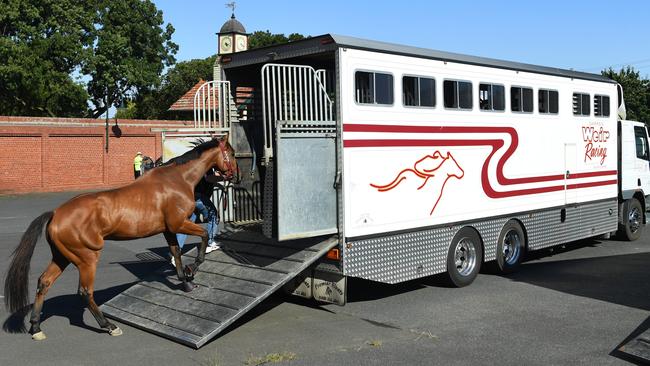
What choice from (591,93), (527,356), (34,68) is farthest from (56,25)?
(527,356)

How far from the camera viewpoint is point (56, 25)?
37031 mm

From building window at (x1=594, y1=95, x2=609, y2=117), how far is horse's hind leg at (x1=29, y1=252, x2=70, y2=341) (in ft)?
32.4

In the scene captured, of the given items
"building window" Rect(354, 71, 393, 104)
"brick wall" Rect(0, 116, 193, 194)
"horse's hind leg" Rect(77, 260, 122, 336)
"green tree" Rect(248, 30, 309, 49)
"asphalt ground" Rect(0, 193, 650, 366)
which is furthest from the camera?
"green tree" Rect(248, 30, 309, 49)

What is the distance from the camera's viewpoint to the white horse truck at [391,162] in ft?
24.2

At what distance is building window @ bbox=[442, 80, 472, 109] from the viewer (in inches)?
347

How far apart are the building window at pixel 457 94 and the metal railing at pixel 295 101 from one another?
1.81 meters

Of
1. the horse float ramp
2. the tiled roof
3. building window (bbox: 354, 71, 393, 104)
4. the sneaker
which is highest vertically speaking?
the tiled roof

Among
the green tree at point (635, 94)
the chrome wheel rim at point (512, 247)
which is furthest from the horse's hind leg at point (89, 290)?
the green tree at point (635, 94)

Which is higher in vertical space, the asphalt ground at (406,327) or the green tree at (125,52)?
the green tree at (125,52)

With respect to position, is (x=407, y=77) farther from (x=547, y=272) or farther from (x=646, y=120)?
(x=646, y=120)

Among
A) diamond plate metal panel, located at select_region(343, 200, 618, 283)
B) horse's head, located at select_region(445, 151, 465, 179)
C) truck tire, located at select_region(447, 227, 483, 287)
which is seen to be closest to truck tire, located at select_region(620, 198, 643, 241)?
diamond plate metal panel, located at select_region(343, 200, 618, 283)

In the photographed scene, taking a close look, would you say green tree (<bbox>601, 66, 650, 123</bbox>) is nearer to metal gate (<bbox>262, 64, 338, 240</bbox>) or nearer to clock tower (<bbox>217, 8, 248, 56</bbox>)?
clock tower (<bbox>217, 8, 248, 56</bbox>)

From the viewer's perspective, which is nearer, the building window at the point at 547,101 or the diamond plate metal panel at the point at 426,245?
the diamond plate metal panel at the point at 426,245

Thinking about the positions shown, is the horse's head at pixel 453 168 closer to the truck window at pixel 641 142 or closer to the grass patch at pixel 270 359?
the grass patch at pixel 270 359
